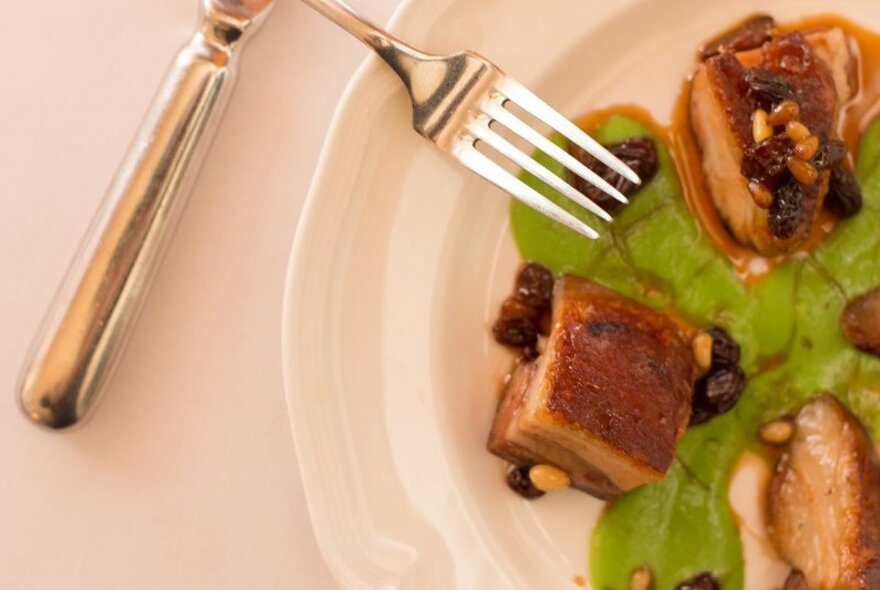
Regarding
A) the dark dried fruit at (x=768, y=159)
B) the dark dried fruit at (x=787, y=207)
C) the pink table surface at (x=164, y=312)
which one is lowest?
the pink table surface at (x=164, y=312)

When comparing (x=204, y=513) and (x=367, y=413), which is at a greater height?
(x=367, y=413)

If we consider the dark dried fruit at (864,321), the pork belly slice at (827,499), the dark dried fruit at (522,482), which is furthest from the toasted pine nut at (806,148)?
the dark dried fruit at (522,482)

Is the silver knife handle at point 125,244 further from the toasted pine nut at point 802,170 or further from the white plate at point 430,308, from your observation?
the toasted pine nut at point 802,170

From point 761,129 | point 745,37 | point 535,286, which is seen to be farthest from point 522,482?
point 745,37

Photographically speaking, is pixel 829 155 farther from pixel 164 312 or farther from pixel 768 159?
pixel 164 312

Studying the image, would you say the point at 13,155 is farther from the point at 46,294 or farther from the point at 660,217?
the point at 660,217

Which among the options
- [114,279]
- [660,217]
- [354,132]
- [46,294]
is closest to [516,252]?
[660,217]
